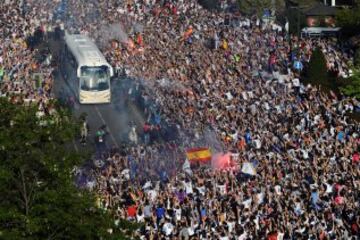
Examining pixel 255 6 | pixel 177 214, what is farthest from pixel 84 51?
pixel 177 214

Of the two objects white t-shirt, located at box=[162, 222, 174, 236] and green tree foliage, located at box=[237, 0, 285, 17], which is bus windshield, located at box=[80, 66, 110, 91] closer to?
green tree foliage, located at box=[237, 0, 285, 17]

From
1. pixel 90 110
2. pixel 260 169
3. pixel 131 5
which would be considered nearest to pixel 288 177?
pixel 260 169

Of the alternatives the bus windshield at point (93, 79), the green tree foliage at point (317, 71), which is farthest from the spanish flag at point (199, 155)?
the bus windshield at point (93, 79)

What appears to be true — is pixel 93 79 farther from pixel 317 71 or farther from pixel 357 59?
pixel 357 59

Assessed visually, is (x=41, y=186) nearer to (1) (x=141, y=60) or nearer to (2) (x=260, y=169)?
(2) (x=260, y=169)

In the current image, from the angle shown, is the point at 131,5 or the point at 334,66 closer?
the point at 334,66
